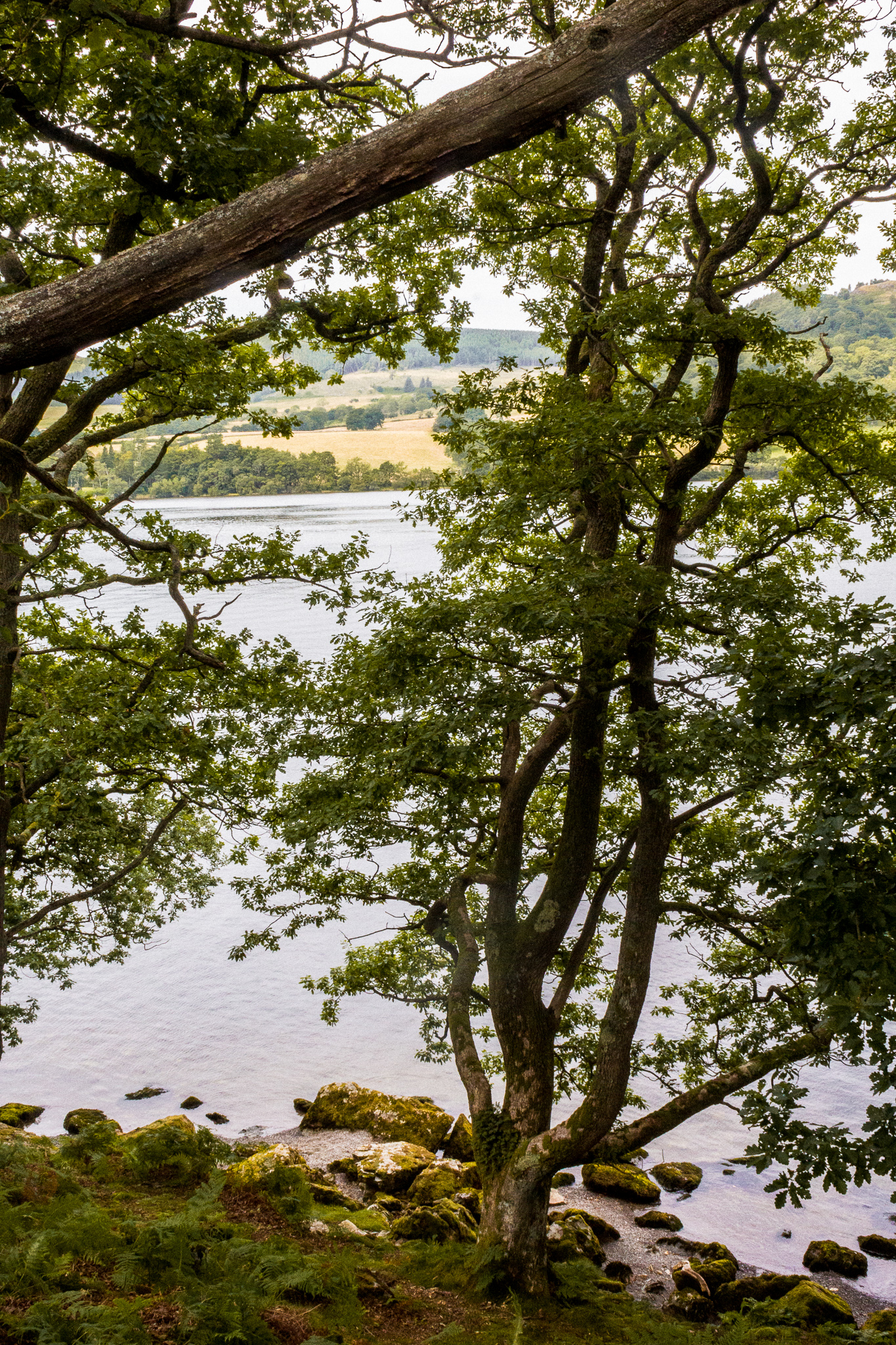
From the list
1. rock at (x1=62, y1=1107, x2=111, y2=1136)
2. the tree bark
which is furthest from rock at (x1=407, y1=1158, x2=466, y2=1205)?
the tree bark

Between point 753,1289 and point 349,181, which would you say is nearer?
point 349,181

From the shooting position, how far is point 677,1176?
54.4 feet

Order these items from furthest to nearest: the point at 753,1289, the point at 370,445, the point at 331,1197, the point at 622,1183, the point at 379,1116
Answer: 1. the point at 370,445
2. the point at 379,1116
3. the point at 622,1183
4. the point at 331,1197
5. the point at 753,1289

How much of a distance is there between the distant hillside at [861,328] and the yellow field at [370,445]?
44.4ft

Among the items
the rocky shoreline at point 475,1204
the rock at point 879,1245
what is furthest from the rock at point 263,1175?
the rock at point 879,1245

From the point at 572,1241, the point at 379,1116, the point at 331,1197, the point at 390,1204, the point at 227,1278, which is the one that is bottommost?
the point at 572,1241

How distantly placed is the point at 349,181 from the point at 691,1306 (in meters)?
14.1

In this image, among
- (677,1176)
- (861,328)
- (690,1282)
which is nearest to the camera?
(690,1282)

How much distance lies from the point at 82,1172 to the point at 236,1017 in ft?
39.8

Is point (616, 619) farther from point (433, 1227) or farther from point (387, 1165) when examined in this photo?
point (387, 1165)


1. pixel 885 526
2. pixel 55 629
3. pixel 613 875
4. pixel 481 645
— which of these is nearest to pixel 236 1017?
pixel 55 629

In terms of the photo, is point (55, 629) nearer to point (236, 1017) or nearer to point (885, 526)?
point (885, 526)

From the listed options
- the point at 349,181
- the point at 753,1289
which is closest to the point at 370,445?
the point at 753,1289

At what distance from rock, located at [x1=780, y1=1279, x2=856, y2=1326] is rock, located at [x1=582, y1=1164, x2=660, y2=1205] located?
4.14 meters
